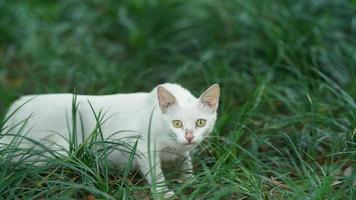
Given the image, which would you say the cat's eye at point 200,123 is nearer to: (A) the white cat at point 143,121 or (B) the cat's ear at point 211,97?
(A) the white cat at point 143,121

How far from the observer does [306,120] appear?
5234 millimetres

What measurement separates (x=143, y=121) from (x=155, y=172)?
370 millimetres

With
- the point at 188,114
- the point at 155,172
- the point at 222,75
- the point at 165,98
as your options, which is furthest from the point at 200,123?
the point at 222,75

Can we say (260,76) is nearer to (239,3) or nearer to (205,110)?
(239,3)

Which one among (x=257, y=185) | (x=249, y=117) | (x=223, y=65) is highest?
(x=223, y=65)

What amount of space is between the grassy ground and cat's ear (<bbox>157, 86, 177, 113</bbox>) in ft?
1.53

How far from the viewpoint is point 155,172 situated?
13.9ft

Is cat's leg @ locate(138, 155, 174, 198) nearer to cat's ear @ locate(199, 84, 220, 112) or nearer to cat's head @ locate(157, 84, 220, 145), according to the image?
cat's head @ locate(157, 84, 220, 145)

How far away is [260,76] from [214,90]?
196cm

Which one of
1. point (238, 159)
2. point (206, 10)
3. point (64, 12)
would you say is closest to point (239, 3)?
point (206, 10)

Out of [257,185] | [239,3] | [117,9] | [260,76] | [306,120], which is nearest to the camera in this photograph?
[257,185]

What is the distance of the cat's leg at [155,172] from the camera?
13.4ft

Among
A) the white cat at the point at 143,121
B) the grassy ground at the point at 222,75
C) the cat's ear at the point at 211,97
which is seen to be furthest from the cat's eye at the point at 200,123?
the grassy ground at the point at 222,75

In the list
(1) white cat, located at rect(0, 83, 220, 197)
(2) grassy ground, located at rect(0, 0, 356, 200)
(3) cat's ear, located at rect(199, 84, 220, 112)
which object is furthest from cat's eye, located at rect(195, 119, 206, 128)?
(2) grassy ground, located at rect(0, 0, 356, 200)
